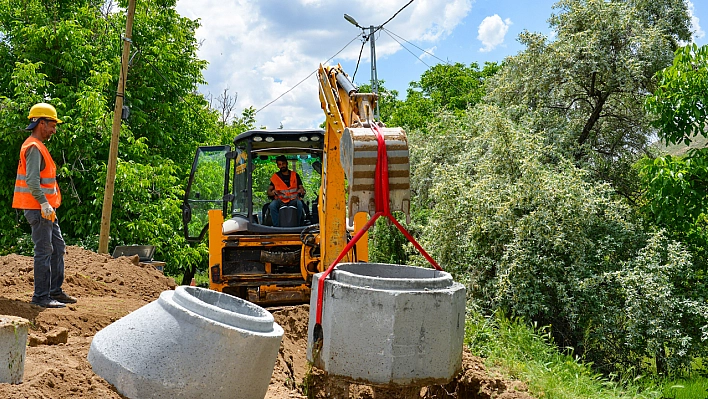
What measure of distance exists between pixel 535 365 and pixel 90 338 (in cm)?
454

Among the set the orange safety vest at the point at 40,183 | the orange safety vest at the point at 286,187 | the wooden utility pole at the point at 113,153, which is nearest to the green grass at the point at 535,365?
the orange safety vest at the point at 286,187

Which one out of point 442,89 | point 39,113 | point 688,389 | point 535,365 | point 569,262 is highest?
point 442,89

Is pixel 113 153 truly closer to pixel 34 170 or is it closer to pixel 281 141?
pixel 281 141

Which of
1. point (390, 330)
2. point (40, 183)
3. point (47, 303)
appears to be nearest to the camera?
point (390, 330)

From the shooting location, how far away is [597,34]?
13203 mm

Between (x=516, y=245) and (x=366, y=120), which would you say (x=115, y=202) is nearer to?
(x=516, y=245)

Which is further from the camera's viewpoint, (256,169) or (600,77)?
(600,77)

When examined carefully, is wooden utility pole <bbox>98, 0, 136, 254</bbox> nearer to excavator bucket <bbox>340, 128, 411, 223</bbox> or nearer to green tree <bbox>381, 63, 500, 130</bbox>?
excavator bucket <bbox>340, 128, 411, 223</bbox>

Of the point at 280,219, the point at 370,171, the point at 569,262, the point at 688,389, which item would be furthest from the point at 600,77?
the point at 370,171

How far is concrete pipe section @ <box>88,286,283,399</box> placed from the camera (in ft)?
13.3

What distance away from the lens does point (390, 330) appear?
4.40m

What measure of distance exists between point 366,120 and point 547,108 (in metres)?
9.72

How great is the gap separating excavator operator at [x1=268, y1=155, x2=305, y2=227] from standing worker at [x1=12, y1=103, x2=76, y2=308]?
2.99 metres

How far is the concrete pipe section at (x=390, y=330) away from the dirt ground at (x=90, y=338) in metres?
0.35
